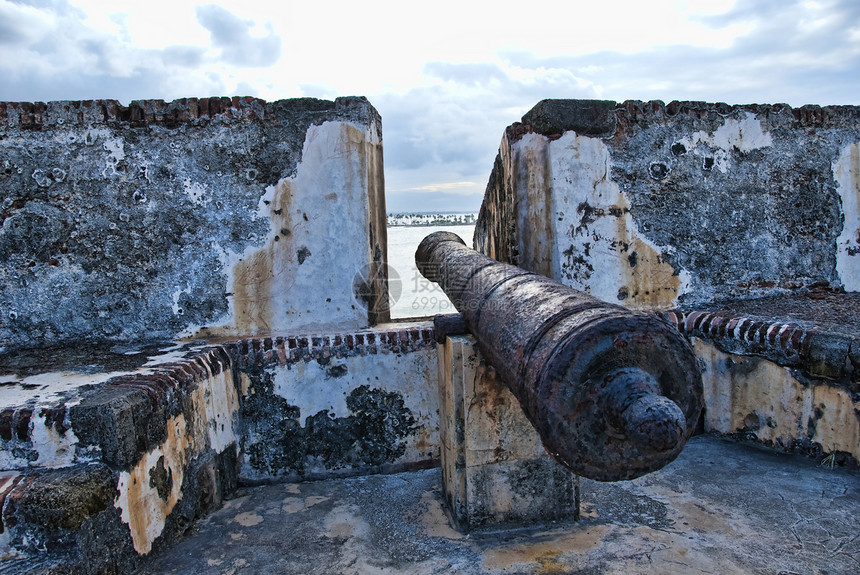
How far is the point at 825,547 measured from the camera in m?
3.03

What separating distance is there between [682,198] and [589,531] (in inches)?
119

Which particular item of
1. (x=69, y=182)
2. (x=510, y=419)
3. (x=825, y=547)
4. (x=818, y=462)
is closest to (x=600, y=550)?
(x=510, y=419)

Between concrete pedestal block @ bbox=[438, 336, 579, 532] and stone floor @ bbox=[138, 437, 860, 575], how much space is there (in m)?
0.12

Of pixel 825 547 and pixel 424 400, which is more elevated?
pixel 424 400

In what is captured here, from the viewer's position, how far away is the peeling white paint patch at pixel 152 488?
2914mm

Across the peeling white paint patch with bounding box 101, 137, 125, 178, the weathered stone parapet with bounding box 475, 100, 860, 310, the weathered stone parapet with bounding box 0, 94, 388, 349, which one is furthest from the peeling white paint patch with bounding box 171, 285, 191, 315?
the weathered stone parapet with bounding box 475, 100, 860, 310

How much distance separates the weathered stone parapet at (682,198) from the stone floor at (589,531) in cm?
166

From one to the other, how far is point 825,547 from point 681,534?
2.35 ft

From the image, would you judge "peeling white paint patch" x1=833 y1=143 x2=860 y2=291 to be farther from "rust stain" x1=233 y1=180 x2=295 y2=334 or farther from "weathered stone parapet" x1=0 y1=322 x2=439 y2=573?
"rust stain" x1=233 y1=180 x2=295 y2=334

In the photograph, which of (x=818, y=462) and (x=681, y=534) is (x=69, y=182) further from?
(x=818, y=462)

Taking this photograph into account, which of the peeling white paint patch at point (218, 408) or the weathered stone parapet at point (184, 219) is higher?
the weathered stone parapet at point (184, 219)

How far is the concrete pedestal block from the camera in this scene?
10.9ft

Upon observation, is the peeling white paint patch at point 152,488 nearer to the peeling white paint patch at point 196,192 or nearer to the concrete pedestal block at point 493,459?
the concrete pedestal block at point 493,459

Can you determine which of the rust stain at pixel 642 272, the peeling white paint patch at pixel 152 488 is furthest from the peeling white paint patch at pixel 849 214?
the peeling white paint patch at pixel 152 488
